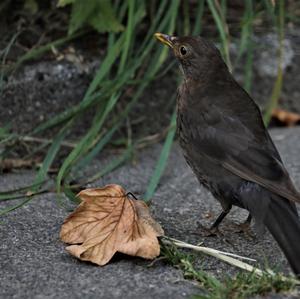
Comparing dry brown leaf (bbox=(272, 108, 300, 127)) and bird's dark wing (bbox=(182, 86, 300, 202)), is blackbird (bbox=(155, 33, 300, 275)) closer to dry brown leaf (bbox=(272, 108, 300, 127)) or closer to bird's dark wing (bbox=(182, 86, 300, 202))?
bird's dark wing (bbox=(182, 86, 300, 202))

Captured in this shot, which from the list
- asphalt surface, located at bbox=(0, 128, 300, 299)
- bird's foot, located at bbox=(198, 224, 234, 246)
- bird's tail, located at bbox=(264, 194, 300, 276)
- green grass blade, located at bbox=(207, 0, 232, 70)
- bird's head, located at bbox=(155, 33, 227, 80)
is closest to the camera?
asphalt surface, located at bbox=(0, 128, 300, 299)

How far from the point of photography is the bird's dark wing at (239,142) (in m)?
3.27

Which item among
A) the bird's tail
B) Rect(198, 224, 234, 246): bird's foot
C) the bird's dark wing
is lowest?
Rect(198, 224, 234, 246): bird's foot

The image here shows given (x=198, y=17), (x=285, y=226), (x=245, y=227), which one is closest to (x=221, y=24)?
(x=198, y=17)

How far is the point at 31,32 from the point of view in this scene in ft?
15.7

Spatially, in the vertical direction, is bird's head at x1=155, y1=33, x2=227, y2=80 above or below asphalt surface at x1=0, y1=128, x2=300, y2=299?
above

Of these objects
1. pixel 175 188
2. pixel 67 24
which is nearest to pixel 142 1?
pixel 67 24

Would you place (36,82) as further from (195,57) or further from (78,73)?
(195,57)

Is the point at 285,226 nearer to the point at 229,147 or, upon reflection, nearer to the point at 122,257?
the point at 229,147

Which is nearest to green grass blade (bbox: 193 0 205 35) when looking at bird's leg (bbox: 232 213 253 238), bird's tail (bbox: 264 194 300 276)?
bird's leg (bbox: 232 213 253 238)

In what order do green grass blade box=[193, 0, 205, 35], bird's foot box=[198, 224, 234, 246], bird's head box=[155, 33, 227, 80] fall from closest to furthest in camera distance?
1. bird's foot box=[198, 224, 234, 246]
2. bird's head box=[155, 33, 227, 80]
3. green grass blade box=[193, 0, 205, 35]

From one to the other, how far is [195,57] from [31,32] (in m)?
1.16

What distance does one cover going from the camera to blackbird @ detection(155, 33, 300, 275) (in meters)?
3.20

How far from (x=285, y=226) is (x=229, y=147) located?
1.73 feet
